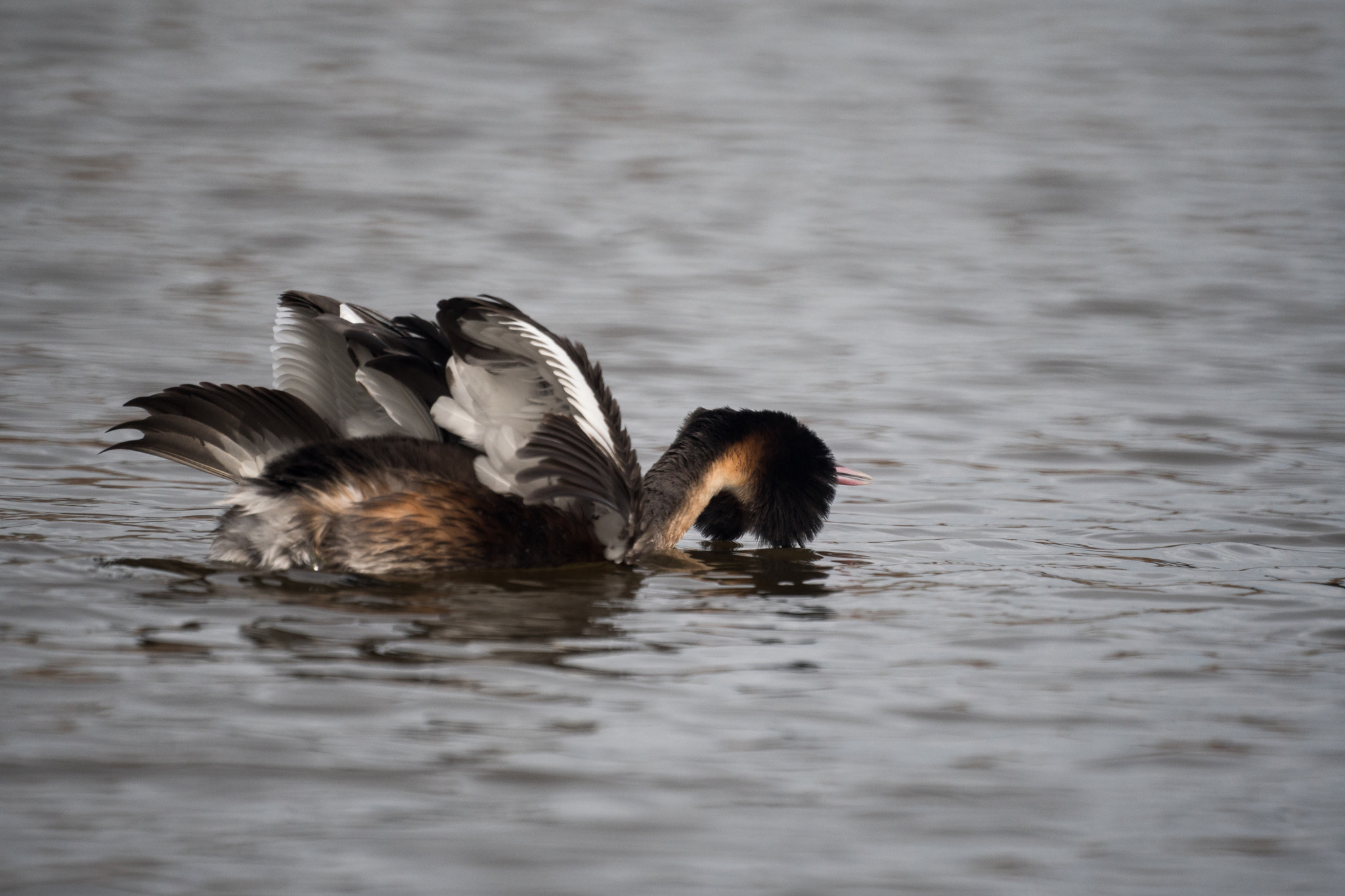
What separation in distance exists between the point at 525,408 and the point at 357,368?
0.62 meters

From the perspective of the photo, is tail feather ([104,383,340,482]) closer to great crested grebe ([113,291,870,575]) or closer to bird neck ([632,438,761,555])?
great crested grebe ([113,291,870,575])

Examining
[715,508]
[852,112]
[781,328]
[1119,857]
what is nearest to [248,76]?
[852,112]

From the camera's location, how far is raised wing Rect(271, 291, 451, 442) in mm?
5543

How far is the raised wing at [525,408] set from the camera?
17.7 ft

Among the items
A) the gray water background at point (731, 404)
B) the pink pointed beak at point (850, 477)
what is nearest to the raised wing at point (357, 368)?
the gray water background at point (731, 404)

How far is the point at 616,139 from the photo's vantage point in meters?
15.5

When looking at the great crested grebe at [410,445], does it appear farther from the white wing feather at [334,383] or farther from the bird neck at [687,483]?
the bird neck at [687,483]

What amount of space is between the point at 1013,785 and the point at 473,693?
142 cm

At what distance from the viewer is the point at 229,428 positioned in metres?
5.61

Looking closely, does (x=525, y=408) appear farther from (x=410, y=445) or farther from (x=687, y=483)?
(x=687, y=483)

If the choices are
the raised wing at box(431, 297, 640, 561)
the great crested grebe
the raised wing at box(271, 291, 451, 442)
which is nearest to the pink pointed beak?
the great crested grebe

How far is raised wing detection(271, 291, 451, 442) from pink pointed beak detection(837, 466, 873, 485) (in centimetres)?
171

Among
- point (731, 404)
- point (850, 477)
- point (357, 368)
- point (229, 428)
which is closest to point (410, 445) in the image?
point (357, 368)

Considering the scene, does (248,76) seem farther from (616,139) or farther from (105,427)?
(105,427)
